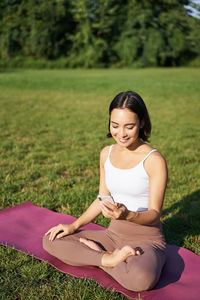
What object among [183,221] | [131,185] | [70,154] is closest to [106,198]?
[131,185]

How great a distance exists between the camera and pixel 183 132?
751 centimetres

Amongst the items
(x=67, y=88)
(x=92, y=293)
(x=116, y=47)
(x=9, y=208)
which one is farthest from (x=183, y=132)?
→ (x=116, y=47)

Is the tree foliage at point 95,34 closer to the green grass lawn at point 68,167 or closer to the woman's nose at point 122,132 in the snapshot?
the green grass lawn at point 68,167

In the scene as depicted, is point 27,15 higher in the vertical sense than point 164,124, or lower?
higher

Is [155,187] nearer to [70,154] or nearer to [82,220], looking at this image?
[82,220]

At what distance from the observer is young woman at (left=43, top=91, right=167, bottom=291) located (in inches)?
86.4

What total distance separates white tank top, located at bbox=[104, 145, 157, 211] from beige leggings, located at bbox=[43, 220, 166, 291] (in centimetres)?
16

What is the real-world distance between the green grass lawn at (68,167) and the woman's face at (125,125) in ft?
3.35

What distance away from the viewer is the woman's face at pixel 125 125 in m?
2.29

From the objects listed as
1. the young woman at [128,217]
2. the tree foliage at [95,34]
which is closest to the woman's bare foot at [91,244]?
the young woman at [128,217]

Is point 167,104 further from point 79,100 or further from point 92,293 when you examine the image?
point 92,293

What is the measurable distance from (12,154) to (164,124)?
4243 millimetres

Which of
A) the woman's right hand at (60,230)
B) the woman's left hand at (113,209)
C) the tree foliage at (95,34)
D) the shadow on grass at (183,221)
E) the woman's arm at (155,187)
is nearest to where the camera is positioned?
the woman's left hand at (113,209)

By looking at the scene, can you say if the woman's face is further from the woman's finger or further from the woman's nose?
the woman's finger
